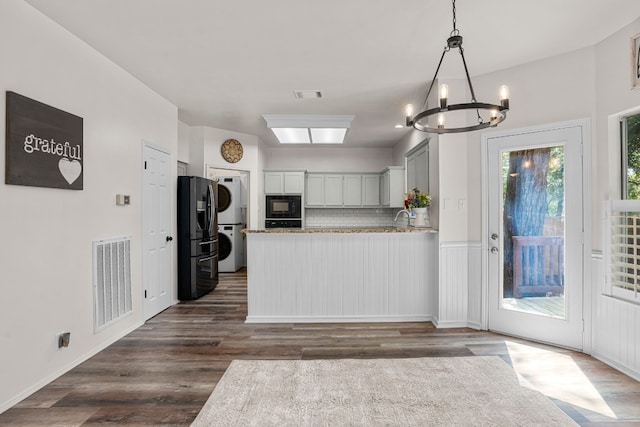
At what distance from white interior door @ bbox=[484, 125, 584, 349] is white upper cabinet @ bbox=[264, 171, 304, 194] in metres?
3.91

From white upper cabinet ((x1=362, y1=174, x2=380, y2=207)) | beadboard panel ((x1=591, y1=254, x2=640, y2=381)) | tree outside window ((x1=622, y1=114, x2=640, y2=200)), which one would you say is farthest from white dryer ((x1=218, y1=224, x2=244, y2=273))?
tree outside window ((x1=622, y1=114, x2=640, y2=200))

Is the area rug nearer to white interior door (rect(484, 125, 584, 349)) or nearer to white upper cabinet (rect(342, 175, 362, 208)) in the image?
white interior door (rect(484, 125, 584, 349))

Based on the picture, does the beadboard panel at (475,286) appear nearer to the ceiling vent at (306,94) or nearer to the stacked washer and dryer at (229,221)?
the ceiling vent at (306,94)

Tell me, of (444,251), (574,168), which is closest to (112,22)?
(444,251)

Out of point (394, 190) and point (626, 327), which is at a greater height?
point (394, 190)

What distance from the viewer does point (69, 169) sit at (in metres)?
2.75

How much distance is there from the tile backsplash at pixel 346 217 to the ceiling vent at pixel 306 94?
3.38 metres

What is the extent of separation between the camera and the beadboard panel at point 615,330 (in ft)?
8.63

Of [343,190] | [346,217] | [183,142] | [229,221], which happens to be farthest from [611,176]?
[229,221]

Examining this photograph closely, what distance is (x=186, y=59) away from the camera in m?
3.30

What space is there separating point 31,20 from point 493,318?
180 inches

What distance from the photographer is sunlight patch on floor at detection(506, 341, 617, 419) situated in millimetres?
2297

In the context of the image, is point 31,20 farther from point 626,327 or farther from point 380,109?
point 626,327

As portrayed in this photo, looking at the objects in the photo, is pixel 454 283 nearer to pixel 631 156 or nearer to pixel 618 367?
pixel 618 367
